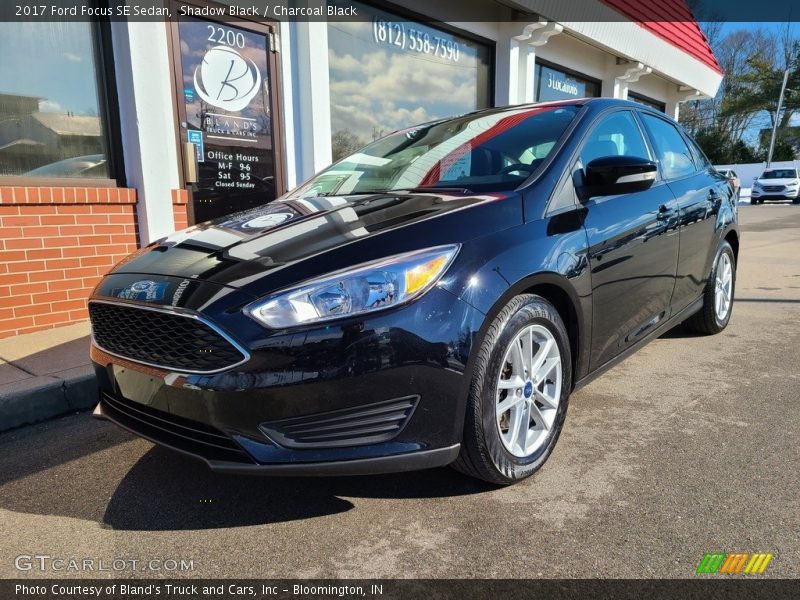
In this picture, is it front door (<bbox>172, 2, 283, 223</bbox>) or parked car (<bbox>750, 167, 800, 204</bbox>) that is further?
parked car (<bbox>750, 167, 800, 204</bbox>)

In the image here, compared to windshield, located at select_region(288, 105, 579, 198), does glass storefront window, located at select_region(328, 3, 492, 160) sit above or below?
above

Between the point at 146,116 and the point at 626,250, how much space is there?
412 centimetres

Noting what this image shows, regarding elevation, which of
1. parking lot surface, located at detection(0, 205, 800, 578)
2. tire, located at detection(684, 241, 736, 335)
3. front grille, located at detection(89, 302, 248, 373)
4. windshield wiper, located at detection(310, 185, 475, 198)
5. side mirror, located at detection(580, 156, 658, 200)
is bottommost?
parking lot surface, located at detection(0, 205, 800, 578)


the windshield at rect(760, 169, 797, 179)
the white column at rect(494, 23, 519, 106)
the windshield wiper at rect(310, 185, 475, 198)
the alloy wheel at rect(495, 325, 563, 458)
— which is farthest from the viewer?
the windshield at rect(760, 169, 797, 179)

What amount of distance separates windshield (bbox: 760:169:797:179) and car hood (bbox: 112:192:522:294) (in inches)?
1276

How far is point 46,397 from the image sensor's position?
129 inches

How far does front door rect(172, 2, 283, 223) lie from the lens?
546 cm

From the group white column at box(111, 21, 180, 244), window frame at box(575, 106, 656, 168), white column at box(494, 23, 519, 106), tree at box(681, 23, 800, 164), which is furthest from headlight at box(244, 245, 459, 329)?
tree at box(681, 23, 800, 164)

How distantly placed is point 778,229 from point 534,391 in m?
14.9

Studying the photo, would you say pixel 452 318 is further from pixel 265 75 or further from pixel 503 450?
pixel 265 75

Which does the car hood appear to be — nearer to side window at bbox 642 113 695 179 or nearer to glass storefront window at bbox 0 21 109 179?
side window at bbox 642 113 695 179

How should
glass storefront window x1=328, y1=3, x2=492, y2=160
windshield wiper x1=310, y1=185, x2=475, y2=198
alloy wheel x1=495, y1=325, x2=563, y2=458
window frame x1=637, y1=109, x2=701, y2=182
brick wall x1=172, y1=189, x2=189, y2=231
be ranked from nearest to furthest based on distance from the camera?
alloy wheel x1=495, y1=325, x2=563, y2=458
windshield wiper x1=310, y1=185, x2=475, y2=198
window frame x1=637, y1=109, x2=701, y2=182
brick wall x1=172, y1=189, x2=189, y2=231
glass storefront window x1=328, y1=3, x2=492, y2=160

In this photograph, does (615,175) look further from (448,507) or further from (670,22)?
(670,22)

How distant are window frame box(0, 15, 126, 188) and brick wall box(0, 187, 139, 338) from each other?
0.20 meters
